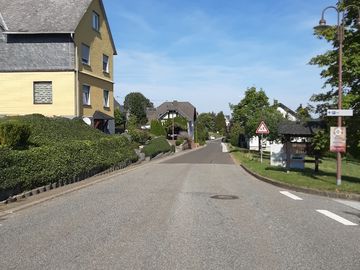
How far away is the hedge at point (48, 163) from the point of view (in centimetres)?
1260

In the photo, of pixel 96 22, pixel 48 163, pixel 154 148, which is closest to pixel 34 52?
pixel 96 22

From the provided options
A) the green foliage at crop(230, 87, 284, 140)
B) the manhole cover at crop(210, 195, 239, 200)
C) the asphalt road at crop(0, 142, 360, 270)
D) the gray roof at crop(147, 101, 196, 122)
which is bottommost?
the manhole cover at crop(210, 195, 239, 200)

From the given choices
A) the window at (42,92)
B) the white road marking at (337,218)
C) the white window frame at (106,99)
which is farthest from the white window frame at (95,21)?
the white road marking at (337,218)

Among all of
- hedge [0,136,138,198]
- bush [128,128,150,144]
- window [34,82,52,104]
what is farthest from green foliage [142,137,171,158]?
hedge [0,136,138,198]

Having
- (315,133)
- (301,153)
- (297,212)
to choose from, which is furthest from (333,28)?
(297,212)

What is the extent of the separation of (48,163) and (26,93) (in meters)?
19.1

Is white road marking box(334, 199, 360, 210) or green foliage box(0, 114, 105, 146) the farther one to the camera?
green foliage box(0, 114, 105, 146)

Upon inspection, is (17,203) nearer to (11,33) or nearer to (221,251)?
(221,251)

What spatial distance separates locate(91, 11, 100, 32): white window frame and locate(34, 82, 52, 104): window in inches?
235

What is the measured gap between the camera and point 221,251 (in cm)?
713

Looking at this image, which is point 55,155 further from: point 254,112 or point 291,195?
point 254,112

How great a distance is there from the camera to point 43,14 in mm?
33312

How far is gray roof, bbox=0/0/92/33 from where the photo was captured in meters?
32.2

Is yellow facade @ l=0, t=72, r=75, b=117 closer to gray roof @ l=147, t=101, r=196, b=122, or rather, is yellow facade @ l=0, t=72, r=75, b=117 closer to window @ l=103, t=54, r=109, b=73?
window @ l=103, t=54, r=109, b=73
